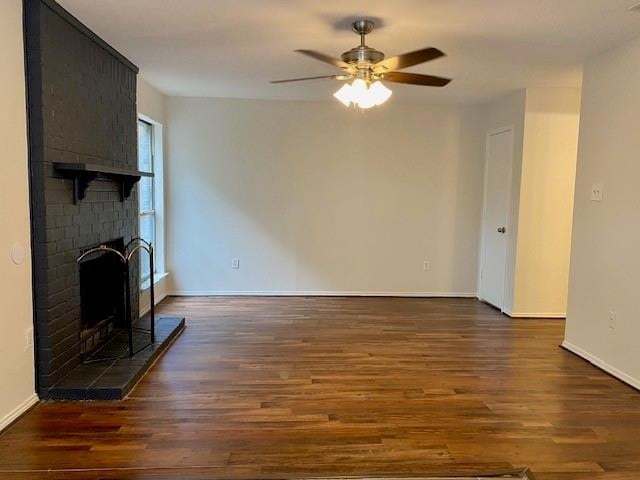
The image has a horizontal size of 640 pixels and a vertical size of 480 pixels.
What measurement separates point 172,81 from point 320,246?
2.56 metres

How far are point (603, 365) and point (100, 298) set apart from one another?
13.1ft

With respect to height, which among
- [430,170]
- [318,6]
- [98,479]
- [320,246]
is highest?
[318,6]

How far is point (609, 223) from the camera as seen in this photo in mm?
3549

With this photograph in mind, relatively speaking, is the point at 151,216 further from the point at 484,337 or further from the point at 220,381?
the point at 484,337

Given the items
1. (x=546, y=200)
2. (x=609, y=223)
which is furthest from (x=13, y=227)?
(x=546, y=200)

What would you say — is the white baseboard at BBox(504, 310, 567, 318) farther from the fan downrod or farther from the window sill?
the window sill

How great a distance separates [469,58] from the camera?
3.86m

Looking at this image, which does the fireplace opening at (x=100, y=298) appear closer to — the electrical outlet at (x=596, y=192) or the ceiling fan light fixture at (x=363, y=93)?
the ceiling fan light fixture at (x=363, y=93)

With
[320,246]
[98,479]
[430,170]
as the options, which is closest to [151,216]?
[320,246]

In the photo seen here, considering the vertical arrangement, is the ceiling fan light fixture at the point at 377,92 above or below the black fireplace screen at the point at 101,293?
above

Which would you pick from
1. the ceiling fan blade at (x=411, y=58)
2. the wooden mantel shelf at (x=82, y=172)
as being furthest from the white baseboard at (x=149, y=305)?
the ceiling fan blade at (x=411, y=58)

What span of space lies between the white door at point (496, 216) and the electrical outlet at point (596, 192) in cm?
148

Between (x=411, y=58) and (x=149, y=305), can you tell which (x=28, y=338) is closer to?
(x=149, y=305)

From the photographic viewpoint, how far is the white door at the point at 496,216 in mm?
5309
